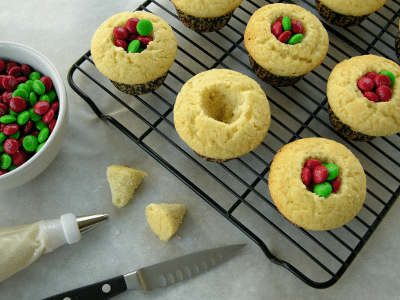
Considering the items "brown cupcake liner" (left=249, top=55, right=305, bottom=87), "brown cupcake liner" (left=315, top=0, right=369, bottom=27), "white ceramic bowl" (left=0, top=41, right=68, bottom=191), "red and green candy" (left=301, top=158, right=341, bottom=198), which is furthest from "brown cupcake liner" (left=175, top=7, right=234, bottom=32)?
"red and green candy" (left=301, top=158, right=341, bottom=198)

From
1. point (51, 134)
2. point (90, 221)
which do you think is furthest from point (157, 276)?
point (51, 134)

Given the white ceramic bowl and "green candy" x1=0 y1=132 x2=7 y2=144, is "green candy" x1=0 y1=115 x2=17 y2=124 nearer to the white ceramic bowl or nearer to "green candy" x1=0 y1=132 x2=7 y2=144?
"green candy" x1=0 y1=132 x2=7 y2=144

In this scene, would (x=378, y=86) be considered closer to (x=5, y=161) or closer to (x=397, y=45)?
(x=397, y=45)

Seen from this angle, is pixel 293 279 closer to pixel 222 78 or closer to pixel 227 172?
pixel 227 172

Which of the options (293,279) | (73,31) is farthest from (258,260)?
(73,31)

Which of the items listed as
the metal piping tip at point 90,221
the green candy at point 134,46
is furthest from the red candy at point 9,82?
the metal piping tip at point 90,221

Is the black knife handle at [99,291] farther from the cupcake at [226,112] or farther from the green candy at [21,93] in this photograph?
the green candy at [21,93]
